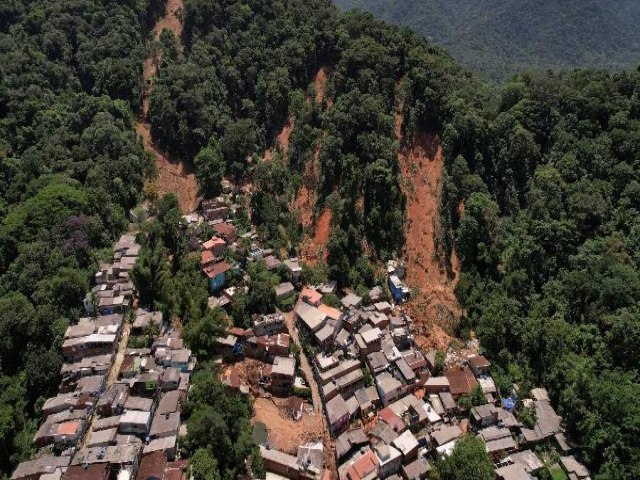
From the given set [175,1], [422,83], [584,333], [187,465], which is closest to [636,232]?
[584,333]

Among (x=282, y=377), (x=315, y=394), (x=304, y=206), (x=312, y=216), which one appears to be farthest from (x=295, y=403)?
(x=304, y=206)

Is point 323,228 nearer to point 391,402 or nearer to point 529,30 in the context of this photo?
point 391,402

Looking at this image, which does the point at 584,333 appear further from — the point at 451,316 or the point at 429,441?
the point at 429,441

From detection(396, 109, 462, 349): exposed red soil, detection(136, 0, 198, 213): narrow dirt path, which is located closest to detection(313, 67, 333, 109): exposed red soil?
detection(396, 109, 462, 349): exposed red soil

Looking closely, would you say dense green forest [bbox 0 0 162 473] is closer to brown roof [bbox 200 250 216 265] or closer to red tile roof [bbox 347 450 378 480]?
brown roof [bbox 200 250 216 265]

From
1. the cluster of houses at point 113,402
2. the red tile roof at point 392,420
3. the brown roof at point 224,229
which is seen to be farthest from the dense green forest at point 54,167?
the red tile roof at point 392,420

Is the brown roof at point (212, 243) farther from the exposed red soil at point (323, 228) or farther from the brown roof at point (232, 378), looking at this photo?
the brown roof at point (232, 378)

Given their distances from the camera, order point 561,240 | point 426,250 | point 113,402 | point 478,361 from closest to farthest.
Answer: point 113,402, point 478,361, point 561,240, point 426,250
